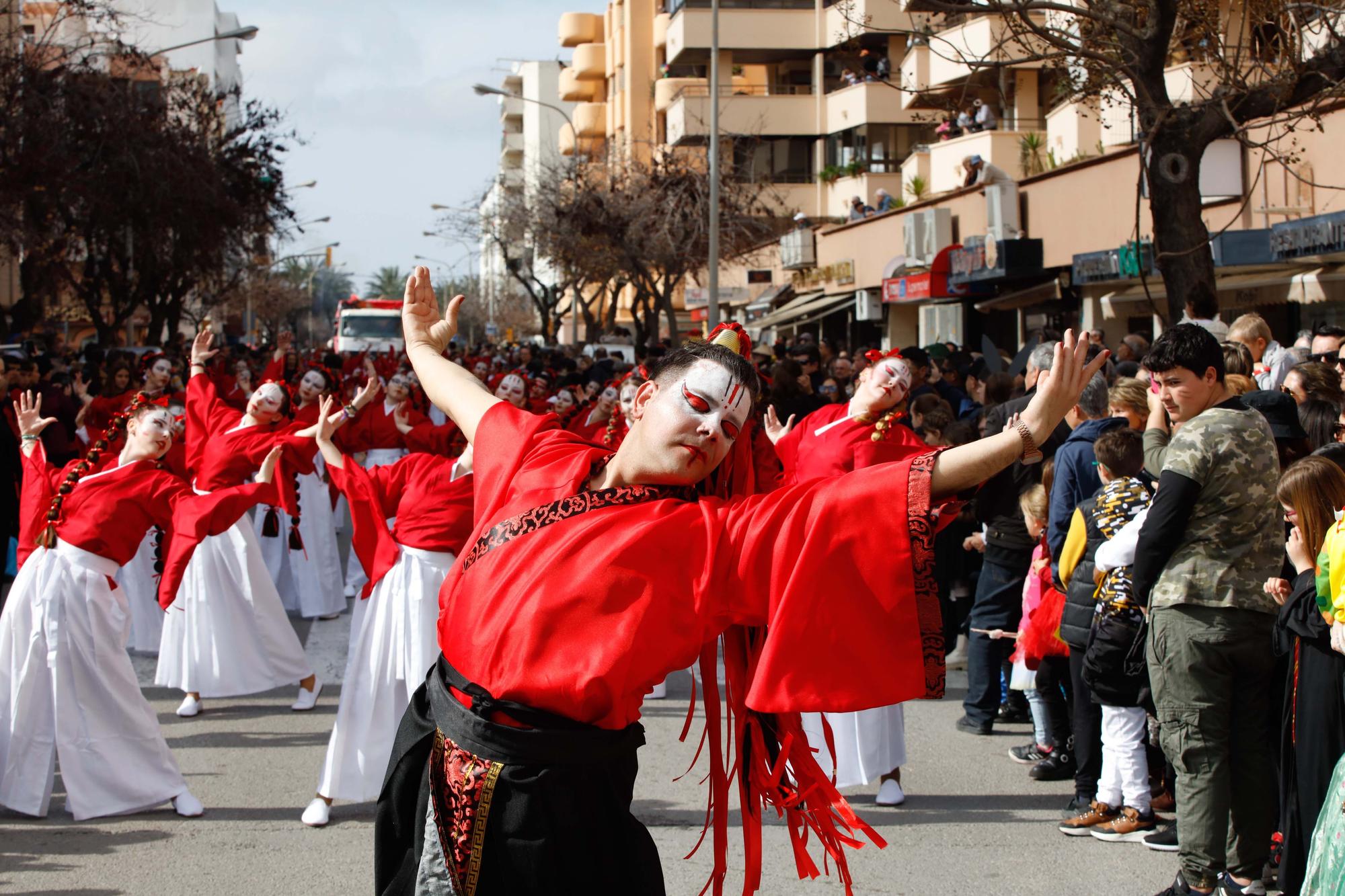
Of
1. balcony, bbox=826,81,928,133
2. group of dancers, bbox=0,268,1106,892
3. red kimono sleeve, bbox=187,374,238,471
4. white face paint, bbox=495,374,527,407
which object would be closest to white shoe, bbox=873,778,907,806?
group of dancers, bbox=0,268,1106,892

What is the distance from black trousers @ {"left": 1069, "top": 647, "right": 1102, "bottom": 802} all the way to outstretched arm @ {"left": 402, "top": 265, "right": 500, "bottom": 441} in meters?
3.33

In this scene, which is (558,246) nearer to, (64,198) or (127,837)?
(64,198)

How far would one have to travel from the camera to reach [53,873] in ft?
18.8

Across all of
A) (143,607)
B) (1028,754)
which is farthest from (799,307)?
(1028,754)

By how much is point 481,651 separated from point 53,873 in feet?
11.5

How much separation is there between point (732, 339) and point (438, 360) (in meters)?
0.90

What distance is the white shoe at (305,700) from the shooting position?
8.45 metres

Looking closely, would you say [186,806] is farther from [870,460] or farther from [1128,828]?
[1128,828]

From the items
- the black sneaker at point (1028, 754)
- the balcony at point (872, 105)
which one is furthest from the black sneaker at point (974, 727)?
the balcony at point (872, 105)

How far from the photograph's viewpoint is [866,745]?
21.3 ft

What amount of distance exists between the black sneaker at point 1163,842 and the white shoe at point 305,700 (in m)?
4.77

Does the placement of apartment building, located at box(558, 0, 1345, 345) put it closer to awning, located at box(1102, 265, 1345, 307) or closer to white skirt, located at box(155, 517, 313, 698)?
awning, located at box(1102, 265, 1345, 307)

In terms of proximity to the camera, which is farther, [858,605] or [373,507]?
[373,507]

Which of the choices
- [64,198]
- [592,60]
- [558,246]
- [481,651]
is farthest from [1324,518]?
[592,60]
